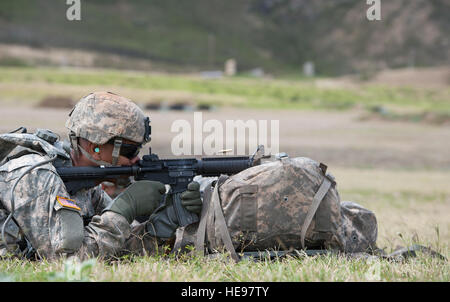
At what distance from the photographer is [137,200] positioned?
14.3 ft

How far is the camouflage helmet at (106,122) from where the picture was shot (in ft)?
14.8

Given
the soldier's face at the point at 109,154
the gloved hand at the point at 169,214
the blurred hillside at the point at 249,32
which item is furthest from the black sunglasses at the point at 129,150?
the blurred hillside at the point at 249,32

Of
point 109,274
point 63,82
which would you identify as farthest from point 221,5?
point 109,274

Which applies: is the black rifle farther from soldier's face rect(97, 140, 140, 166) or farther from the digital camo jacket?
the digital camo jacket

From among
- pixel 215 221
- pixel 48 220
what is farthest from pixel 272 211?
pixel 48 220

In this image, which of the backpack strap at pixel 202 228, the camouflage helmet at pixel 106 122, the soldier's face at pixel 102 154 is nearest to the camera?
the backpack strap at pixel 202 228

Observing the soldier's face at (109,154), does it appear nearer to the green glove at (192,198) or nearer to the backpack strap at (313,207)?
the green glove at (192,198)

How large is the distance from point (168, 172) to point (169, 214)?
1.01 ft

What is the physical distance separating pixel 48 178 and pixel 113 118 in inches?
25.2

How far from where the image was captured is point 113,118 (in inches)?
179

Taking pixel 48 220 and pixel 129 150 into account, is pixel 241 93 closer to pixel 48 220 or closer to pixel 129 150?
pixel 129 150

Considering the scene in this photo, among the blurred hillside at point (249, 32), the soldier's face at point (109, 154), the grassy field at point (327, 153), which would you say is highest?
the blurred hillside at point (249, 32)

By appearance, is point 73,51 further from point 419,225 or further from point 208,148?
point 419,225

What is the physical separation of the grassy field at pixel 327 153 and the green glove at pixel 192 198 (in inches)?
13.8
